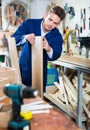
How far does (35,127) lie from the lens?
0.96m

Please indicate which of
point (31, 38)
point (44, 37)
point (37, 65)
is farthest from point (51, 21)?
point (37, 65)

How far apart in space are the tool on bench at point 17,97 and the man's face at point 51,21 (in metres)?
1.24

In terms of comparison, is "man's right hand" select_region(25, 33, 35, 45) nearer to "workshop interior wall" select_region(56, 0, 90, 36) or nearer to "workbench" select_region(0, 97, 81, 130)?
"workbench" select_region(0, 97, 81, 130)

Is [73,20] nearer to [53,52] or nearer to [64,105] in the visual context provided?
[64,105]

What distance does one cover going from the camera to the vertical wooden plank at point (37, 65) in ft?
5.84

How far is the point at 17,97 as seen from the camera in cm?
78

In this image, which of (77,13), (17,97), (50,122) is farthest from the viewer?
(77,13)

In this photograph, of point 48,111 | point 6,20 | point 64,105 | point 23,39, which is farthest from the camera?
point 6,20

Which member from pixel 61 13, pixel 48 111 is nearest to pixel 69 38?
pixel 61 13

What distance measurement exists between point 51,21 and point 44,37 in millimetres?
159

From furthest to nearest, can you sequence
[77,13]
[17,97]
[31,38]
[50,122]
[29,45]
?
[77,13] → [29,45] → [31,38] → [50,122] → [17,97]

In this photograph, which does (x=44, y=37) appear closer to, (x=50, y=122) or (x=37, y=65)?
(x=37, y=65)

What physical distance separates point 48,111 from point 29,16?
3.81 metres

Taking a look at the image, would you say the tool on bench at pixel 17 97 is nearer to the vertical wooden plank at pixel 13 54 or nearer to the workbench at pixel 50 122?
the workbench at pixel 50 122
